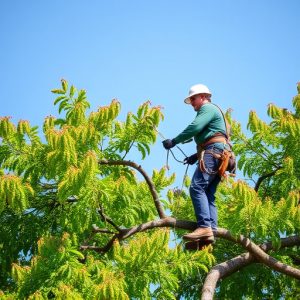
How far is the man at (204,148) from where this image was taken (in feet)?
17.4

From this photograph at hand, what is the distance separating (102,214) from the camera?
586 cm

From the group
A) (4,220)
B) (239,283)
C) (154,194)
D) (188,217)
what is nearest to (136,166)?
(154,194)

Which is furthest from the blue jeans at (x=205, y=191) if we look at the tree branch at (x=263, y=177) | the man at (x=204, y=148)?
the tree branch at (x=263, y=177)

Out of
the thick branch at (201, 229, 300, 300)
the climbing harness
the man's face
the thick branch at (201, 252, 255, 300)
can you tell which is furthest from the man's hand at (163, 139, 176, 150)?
the thick branch at (201, 252, 255, 300)

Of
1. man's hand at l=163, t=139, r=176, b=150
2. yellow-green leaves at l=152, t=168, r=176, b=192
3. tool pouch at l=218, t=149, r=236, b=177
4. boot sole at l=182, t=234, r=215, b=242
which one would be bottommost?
boot sole at l=182, t=234, r=215, b=242

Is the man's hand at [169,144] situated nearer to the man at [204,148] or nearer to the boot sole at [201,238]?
the man at [204,148]

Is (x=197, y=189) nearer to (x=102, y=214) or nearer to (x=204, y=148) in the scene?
(x=204, y=148)

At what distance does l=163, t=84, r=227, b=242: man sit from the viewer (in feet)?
17.4

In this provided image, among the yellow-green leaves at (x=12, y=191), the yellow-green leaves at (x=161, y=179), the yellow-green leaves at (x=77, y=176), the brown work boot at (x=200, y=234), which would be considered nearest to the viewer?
the yellow-green leaves at (x=77, y=176)

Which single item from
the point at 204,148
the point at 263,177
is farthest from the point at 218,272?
the point at 263,177

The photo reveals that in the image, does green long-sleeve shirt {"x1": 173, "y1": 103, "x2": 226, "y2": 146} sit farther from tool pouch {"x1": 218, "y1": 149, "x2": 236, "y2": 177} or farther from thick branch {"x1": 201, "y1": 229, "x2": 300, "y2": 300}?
A: thick branch {"x1": 201, "y1": 229, "x2": 300, "y2": 300}

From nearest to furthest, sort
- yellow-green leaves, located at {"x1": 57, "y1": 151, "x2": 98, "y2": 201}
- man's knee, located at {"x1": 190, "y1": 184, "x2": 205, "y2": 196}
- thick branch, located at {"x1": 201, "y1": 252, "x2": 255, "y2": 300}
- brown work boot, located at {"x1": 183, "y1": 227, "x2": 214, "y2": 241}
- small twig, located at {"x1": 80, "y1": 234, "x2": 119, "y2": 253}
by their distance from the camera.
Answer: yellow-green leaves, located at {"x1": 57, "y1": 151, "x2": 98, "y2": 201} → brown work boot, located at {"x1": 183, "y1": 227, "x2": 214, "y2": 241} → man's knee, located at {"x1": 190, "y1": 184, "x2": 205, "y2": 196} → thick branch, located at {"x1": 201, "y1": 252, "x2": 255, "y2": 300} → small twig, located at {"x1": 80, "y1": 234, "x2": 119, "y2": 253}

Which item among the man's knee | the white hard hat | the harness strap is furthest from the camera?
the white hard hat

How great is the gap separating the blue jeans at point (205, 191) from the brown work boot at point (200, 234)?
6 centimetres
